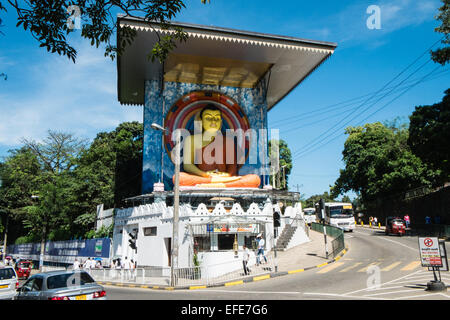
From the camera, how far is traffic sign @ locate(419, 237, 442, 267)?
12.3 meters

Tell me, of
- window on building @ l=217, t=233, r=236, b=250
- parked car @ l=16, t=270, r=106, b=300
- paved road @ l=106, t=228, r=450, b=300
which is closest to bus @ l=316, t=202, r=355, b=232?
paved road @ l=106, t=228, r=450, b=300

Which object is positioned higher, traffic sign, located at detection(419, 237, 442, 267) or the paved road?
traffic sign, located at detection(419, 237, 442, 267)

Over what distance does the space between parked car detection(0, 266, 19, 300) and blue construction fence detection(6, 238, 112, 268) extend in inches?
668

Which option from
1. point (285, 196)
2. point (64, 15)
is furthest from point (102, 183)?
point (64, 15)

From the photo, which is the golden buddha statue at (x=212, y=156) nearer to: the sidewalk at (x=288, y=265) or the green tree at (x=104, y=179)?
the sidewalk at (x=288, y=265)

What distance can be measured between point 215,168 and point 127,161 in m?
19.2

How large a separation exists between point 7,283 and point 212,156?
71.5 feet

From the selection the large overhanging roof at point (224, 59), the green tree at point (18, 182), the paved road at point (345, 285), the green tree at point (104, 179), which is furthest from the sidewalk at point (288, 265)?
the green tree at point (18, 182)

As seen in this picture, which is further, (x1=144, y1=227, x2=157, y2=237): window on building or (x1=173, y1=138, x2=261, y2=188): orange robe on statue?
(x1=173, y1=138, x2=261, y2=188): orange robe on statue

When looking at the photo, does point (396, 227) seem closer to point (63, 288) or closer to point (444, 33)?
point (444, 33)

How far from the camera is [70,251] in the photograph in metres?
38.2

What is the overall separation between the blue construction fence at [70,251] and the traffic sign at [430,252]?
83.3ft

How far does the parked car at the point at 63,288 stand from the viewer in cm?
880

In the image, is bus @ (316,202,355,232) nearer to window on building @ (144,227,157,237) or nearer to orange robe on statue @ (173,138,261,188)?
orange robe on statue @ (173,138,261,188)
